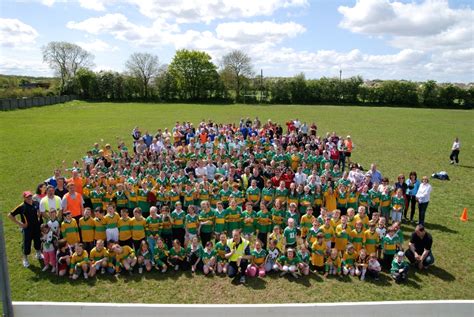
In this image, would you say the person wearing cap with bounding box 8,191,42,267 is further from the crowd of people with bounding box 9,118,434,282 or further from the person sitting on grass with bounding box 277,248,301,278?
the person sitting on grass with bounding box 277,248,301,278

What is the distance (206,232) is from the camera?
9.22 meters

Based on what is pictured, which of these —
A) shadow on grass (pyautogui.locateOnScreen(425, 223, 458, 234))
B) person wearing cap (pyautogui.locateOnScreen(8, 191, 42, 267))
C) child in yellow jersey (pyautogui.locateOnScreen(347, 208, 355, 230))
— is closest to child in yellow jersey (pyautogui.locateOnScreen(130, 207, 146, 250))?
person wearing cap (pyautogui.locateOnScreen(8, 191, 42, 267))

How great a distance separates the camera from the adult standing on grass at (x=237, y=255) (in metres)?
8.22

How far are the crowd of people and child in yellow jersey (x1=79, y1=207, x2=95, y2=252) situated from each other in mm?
24

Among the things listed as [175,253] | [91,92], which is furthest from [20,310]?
[91,92]

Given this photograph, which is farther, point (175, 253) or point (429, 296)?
point (175, 253)

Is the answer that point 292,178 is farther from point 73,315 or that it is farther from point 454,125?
point 454,125

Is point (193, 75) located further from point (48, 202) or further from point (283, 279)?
point (283, 279)

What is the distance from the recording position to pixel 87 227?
28.5ft

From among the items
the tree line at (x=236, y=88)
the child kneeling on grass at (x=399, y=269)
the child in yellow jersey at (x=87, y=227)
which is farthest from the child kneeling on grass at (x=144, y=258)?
the tree line at (x=236, y=88)

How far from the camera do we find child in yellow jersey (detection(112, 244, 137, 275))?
8.33 metres

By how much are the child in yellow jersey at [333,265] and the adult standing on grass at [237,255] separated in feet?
6.21

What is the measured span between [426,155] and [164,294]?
19.1m

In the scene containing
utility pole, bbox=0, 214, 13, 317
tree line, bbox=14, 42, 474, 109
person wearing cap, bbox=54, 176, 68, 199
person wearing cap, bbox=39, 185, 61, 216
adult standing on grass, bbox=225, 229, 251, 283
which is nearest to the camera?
utility pole, bbox=0, 214, 13, 317
